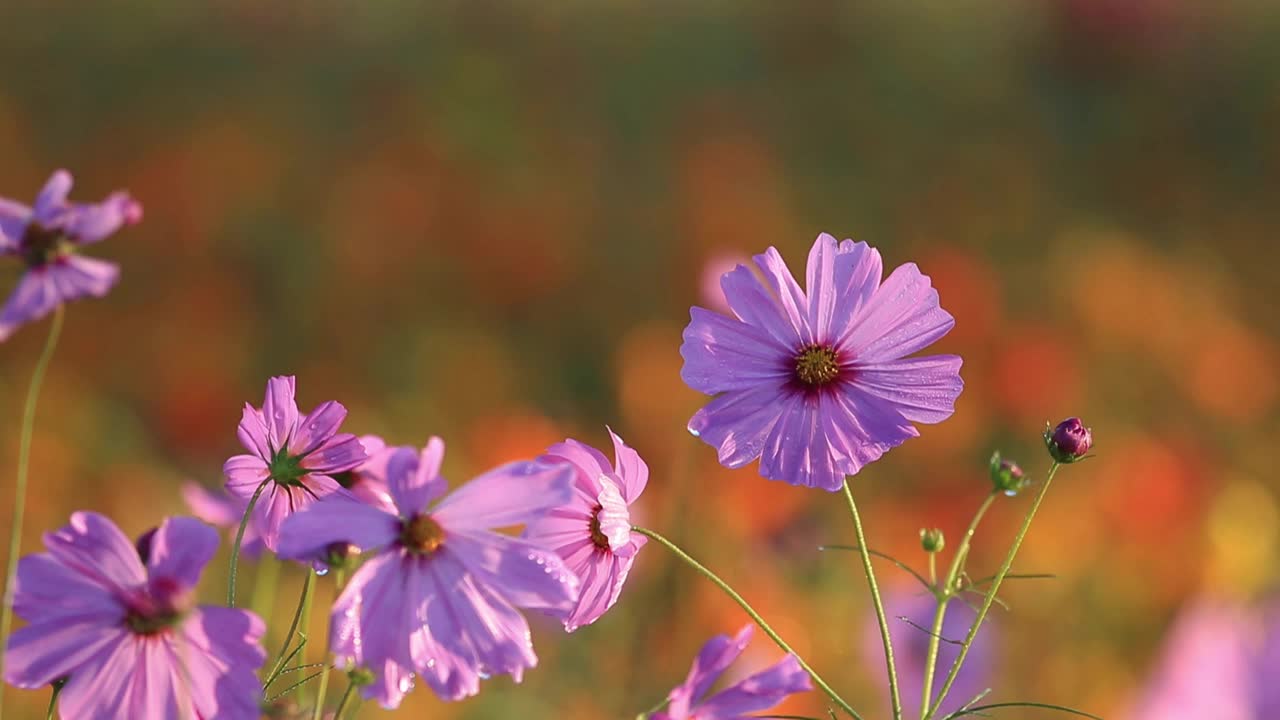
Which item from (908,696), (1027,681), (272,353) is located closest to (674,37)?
(272,353)

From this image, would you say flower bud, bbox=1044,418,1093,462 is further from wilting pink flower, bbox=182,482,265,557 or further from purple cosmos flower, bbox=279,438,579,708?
wilting pink flower, bbox=182,482,265,557

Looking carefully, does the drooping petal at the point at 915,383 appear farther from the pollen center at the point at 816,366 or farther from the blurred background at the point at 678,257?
the blurred background at the point at 678,257

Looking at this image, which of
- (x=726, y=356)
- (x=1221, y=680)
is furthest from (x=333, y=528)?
(x=1221, y=680)

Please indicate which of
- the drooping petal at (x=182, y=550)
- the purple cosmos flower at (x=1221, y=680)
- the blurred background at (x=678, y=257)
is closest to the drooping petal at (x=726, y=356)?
the drooping petal at (x=182, y=550)

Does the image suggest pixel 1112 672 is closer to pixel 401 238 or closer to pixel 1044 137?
pixel 401 238

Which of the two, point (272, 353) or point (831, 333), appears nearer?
point (831, 333)

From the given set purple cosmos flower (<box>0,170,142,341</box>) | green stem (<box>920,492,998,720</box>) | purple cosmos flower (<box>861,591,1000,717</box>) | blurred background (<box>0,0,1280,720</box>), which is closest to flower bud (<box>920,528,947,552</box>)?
green stem (<box>920,492,998,720</box>)
